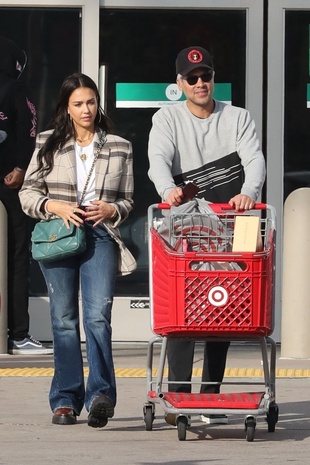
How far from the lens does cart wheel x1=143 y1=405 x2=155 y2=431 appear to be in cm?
684

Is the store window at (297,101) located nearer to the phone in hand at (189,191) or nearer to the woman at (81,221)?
the woman at (81,221)

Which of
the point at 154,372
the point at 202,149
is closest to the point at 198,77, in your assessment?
the point at 202,149

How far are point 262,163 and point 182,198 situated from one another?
613 mm

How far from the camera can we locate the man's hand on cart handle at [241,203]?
21.8 feet

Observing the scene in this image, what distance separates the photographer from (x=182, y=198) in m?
6.66

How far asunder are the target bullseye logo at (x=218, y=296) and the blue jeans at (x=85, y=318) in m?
0.81

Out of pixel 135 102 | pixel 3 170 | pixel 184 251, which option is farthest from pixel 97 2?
pixel 184 251

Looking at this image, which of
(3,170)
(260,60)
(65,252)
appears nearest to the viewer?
(65,252)

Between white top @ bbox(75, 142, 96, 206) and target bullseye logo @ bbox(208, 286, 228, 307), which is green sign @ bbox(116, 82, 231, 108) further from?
target bullseye logo @ bbox(208, 286, 228, 307)

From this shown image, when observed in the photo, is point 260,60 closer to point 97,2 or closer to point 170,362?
point 97,2

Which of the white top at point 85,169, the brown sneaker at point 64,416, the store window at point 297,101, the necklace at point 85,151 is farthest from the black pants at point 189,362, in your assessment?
the store window at point 297,101

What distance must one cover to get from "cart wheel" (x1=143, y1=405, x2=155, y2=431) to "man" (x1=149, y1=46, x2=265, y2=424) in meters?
0.17

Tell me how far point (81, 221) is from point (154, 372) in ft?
8.06

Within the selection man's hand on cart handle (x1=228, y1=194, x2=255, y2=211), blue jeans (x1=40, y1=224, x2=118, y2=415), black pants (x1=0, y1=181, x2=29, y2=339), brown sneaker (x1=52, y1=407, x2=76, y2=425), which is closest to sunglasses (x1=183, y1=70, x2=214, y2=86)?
man's hand on cart handle (x1=228, y1=194, x2=255, y2=211)
